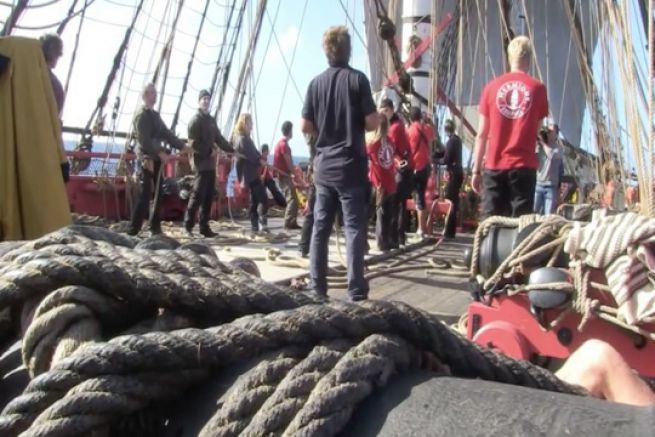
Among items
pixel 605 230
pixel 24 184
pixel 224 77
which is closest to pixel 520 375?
pixel 605 230

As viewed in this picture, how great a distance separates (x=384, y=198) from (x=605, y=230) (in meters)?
4.05

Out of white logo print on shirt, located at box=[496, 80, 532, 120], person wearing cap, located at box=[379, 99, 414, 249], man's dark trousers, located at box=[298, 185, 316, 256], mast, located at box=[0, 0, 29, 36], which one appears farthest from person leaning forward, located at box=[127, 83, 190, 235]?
white logo print on shirt, located at box=[496, 80, 532, 120]

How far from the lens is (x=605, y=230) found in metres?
2.04

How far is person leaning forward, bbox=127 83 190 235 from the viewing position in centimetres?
609

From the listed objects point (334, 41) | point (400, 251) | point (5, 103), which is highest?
point (334, 41)

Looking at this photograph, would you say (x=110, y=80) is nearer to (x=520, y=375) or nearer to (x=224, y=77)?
(x=224, y=77)

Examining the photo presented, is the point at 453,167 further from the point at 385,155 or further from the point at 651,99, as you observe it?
the point at 651,99

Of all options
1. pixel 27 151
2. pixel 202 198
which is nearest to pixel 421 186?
pixel 202 198

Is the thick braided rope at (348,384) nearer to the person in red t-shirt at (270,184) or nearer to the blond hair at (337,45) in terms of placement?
the blond hair at (337,45)

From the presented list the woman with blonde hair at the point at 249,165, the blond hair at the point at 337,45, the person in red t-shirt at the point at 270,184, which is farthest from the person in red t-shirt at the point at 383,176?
the person in red t-shirt at the point at 270,184

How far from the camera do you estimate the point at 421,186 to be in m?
7.37

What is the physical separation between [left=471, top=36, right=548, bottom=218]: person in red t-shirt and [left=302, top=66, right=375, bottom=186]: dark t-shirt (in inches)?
28.0

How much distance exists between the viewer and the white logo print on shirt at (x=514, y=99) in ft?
12.5

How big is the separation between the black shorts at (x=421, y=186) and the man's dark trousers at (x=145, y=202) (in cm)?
260
